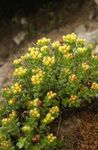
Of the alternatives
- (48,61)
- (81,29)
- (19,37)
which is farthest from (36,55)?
(19,37)

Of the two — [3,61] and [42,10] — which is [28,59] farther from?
[42,10]

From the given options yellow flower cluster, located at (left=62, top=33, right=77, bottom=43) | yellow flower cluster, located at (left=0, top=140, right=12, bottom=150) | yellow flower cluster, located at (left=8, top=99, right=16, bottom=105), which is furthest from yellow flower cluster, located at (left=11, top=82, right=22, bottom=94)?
yellow flower cluster, located at (left=62, top=33, right=77, bottom=43)

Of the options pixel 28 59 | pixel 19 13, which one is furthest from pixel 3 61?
pixel 28 59

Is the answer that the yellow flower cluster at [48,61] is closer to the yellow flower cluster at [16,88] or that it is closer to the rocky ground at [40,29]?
the yellow flower cluster at [16,88]

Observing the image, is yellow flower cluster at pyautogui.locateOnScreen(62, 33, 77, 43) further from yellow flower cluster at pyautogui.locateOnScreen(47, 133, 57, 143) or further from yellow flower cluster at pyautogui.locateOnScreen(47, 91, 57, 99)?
yellow flower cluster at pyautogui.locateOnScreen(47, 133, 57, 143)

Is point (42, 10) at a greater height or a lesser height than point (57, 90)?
greater

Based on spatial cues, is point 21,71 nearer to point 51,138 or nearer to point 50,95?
point 50,95
